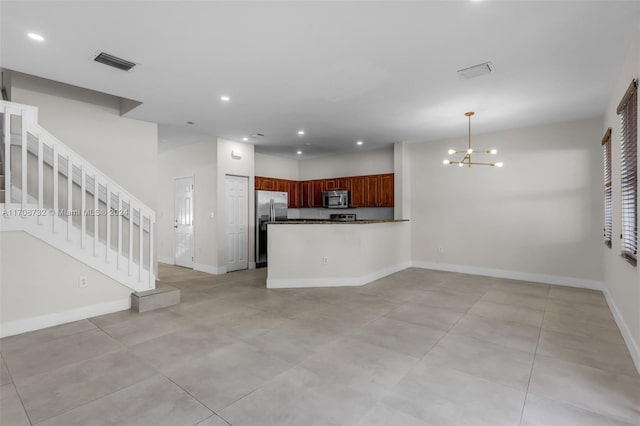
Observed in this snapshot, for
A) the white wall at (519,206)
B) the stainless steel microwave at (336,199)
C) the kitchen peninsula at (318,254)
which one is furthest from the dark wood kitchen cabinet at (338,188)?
the kitchen peninsula at (318,254)

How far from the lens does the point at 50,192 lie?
4188 millimetres

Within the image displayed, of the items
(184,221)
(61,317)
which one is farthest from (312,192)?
(61,317)

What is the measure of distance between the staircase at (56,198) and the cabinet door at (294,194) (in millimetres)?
4669

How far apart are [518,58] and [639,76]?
975 millimetres

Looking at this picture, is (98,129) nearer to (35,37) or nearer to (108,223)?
(108,223)

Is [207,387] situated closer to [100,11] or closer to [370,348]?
[370,348]

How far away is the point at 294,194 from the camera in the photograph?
9.09m

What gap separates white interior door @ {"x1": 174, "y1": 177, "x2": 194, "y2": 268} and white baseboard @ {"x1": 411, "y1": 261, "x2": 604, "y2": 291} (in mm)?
5372

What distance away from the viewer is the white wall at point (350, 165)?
7805mm

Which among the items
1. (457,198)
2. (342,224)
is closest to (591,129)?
(457,198)

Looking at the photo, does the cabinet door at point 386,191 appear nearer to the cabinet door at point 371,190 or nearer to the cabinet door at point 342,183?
the cabinet door at point 371,190

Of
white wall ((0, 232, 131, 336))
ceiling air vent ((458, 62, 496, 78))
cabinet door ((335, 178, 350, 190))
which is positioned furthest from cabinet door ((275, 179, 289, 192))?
ceiling air vent ((458, 62, 496, 78))

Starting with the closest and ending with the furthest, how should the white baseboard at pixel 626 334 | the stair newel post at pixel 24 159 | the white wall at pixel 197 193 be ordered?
the white baseboard at pixel 626 334 → the stair newel post at pixel 24 159 → the white wall at pixel 197 193

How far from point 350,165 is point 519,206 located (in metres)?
4.08
